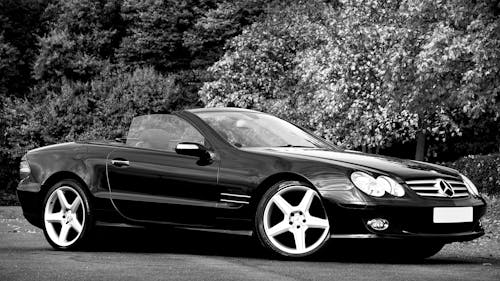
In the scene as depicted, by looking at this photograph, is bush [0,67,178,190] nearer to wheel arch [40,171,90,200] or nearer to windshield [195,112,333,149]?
wheel arch [40,171,90,200]

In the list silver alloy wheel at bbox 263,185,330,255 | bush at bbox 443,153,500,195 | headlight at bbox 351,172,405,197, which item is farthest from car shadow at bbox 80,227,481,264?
bush at bbox 443,153,500,195

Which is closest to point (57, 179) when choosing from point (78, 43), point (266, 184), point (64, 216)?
point (64, 216)

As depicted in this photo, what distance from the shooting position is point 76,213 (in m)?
9.78

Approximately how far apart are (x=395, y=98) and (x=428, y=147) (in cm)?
1933

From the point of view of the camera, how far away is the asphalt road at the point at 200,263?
7320 millimetres

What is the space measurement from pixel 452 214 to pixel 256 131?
2065 mm

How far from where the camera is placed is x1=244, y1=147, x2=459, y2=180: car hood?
27.9 feet

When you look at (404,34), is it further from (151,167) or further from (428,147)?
(428,147)

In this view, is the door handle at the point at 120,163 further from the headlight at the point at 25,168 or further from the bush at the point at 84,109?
the bush at the point at 84,109

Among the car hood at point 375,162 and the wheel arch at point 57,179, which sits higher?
the car hood at point 375,162

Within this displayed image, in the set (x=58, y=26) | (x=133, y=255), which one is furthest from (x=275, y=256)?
(x=58, y=26)

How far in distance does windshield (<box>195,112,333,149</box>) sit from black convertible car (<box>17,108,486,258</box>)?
16 mm

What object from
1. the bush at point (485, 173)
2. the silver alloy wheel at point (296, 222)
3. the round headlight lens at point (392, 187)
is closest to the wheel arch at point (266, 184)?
the silver alloy wheel at point (296, 222)

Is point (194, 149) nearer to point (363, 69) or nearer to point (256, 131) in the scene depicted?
point (256, 131)
